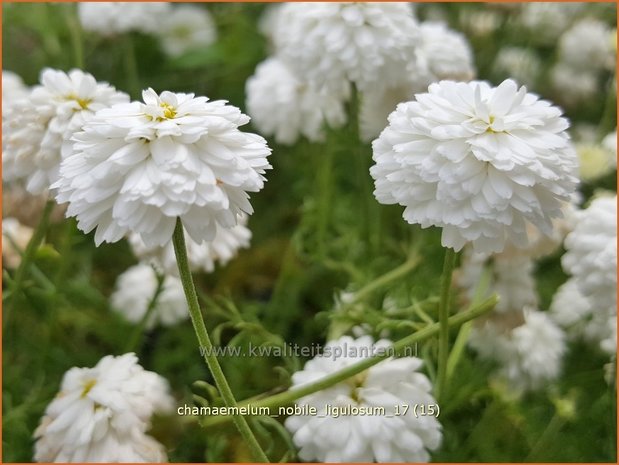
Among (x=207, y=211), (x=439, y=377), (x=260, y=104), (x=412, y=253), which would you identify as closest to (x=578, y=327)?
(x=412, y=253)

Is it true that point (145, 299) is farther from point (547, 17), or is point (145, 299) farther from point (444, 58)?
point (547, 17)

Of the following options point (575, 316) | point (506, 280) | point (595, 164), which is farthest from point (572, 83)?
point (506, 280)

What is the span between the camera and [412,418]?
2.24 feet

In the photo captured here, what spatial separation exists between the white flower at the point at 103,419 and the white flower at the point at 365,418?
141 mm

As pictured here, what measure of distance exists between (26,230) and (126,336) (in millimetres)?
182

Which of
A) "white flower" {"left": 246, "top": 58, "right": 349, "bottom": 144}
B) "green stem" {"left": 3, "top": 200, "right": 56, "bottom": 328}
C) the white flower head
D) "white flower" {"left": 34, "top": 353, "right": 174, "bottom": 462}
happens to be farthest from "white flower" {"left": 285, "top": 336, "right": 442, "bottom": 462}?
the white flower head

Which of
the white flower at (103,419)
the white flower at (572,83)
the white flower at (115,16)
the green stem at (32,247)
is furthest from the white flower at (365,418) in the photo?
the white flower at (572,83)

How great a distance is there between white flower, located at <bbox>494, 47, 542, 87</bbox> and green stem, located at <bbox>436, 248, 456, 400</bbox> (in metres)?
0.84

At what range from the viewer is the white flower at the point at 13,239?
0.91 metres

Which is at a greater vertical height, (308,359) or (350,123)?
(350,123)

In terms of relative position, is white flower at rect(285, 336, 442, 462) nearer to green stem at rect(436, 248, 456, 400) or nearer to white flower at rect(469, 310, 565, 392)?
green stem at rect(436, 248, 456, 400)

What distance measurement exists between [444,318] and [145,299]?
46cm

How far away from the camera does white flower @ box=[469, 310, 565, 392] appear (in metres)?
0.90

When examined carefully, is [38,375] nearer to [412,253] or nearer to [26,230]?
[26,230]
